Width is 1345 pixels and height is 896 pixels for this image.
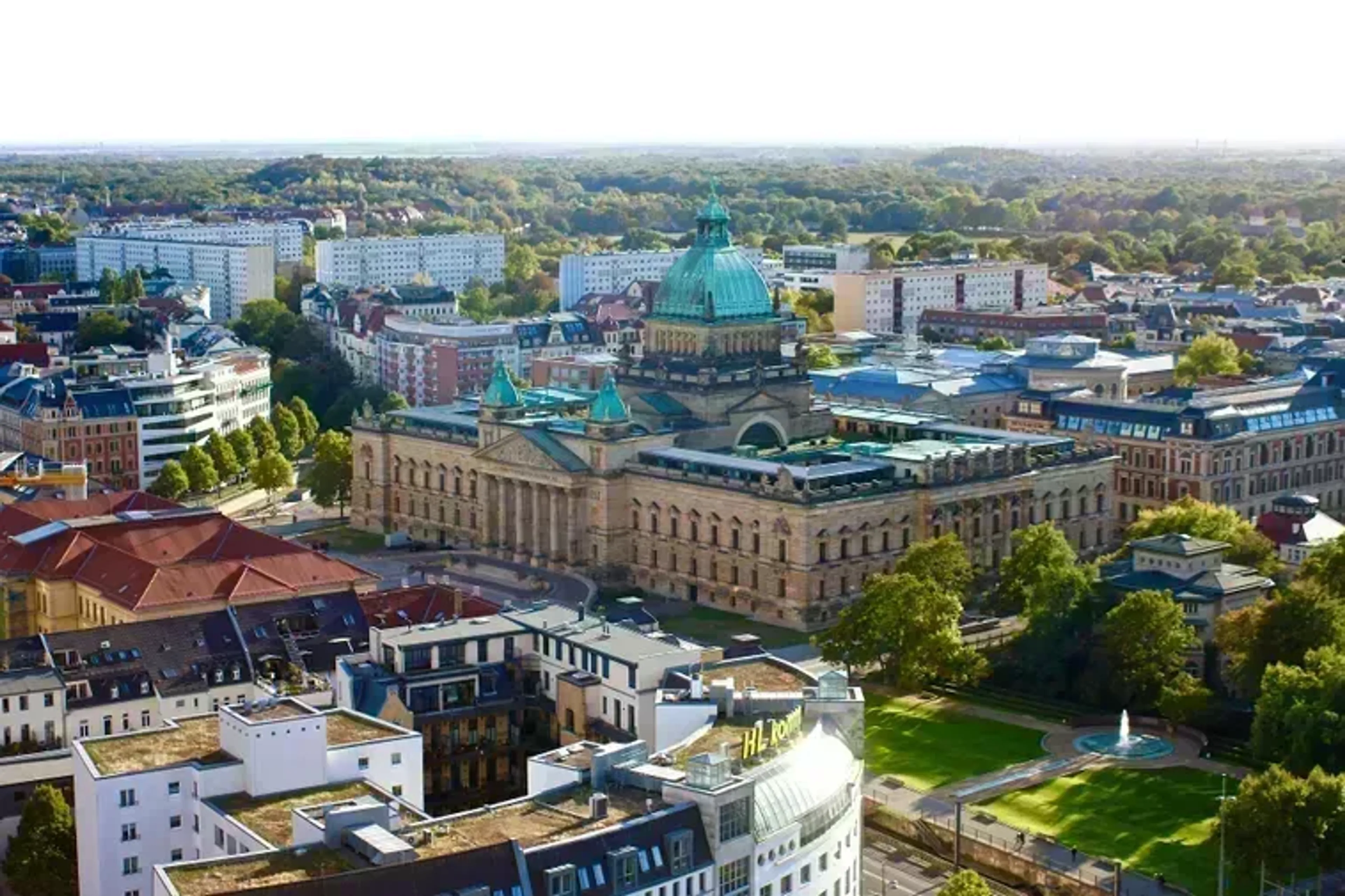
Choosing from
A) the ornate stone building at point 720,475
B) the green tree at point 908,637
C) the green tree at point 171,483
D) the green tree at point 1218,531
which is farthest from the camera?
the green tree at point 171,483

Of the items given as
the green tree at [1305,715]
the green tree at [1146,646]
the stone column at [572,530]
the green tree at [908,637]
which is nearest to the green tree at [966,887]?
the green tree at [1305,715]

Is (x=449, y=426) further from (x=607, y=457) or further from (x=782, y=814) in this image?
(x=782, y=814)

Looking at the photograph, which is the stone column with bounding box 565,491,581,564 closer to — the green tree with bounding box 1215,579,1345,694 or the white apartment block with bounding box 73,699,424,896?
the green tree with bounding box 1215,579,1345,694

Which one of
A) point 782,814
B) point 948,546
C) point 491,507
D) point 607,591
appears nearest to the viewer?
point 782,814

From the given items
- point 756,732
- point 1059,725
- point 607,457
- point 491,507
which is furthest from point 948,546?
point 756,732

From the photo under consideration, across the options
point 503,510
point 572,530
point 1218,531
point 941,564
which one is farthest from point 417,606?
point 1218,531

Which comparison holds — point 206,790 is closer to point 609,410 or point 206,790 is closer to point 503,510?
point 609,410

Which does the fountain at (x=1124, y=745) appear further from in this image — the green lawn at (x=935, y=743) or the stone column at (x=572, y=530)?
the stone column at (x=572, y=530)
